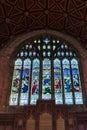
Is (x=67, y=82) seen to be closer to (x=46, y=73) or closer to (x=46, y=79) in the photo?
(x=46, y=79)

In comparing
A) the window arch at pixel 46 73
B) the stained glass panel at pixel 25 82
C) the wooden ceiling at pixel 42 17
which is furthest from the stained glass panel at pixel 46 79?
the wooden ceiling at pixel 42 17

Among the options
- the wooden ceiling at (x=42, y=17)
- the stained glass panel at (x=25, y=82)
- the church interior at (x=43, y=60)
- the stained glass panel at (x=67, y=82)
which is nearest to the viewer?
the church interior at (x=43, y=60)

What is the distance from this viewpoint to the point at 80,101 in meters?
14.7

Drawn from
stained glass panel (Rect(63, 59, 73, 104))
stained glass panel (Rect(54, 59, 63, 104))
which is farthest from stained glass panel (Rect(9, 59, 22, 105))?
stained glass panel (Rect(63, 59, 73, 104))

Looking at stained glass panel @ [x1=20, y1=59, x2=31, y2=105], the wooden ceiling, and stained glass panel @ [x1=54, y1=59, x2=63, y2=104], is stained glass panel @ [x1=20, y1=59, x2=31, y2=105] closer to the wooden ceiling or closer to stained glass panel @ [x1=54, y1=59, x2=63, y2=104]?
stained glass panel @ [x1=54, y1=59, x2=63, y2=104]

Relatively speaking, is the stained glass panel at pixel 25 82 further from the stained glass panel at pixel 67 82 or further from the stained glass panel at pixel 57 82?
the stained glass panel at pixel 67 82

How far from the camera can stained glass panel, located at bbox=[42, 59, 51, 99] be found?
15.0 m

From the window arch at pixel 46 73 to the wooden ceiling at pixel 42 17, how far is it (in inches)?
42.5

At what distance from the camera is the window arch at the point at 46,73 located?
15.0 metres

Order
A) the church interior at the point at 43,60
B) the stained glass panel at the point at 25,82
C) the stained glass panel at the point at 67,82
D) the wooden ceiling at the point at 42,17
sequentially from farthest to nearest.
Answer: the wooden ceiling at the point at 42,17
the stained glass panel at the point at 25,82
the stained glass panel at the point at 67,82
the church interior at the point at 43,60

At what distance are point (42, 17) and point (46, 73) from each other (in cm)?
412

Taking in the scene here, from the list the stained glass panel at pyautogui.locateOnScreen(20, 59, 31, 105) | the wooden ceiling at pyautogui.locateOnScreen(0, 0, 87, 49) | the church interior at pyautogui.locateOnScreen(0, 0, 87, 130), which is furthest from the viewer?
the wooden ceiling at pyautogui.locateOnScreen(0, 0, 87, 49)

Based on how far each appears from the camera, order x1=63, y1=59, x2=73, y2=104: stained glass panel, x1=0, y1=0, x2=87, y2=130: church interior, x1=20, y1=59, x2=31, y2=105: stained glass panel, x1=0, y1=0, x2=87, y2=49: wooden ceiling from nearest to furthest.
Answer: x1=0, y1=0, x2=87, y2=130: church interior, x1=63, y1=59, x2=73, y2=104: stained glass panel, x1=20, y1=59, x2=31, y2=105: stained glass panel, x1=0, y1=0, x2=87, y2=49: wooden ceiling

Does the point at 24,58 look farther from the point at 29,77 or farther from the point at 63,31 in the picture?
the point at 63,31
